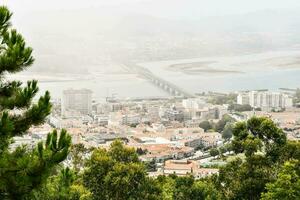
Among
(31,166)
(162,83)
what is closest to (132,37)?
(162,83)

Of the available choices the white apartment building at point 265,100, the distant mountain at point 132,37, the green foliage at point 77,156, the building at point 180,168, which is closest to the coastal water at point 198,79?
the distant mountain at point 132,37

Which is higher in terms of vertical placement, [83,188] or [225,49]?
[225,49]

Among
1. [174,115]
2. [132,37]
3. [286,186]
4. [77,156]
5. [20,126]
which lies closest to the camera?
[20,126]

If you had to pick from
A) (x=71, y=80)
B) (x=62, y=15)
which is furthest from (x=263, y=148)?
(x=62, y=15)

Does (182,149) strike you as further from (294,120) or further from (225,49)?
(225,49)

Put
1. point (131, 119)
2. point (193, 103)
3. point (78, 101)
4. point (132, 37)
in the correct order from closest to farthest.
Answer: point (131, 119) → point (193, 103) → point (78, 101) → point (132, 37)

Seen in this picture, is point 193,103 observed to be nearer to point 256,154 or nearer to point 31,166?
point 256,154
